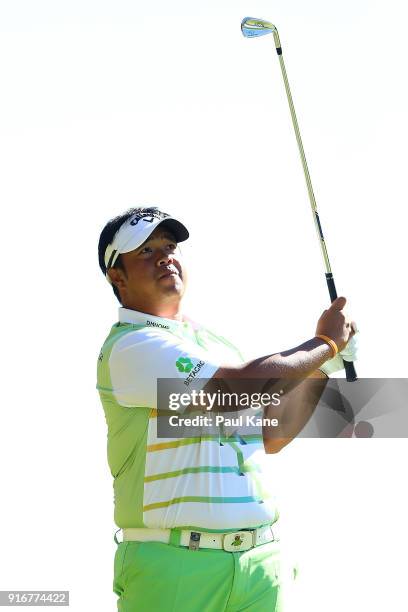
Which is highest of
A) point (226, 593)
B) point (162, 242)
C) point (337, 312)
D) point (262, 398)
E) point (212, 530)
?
point (162, 242)

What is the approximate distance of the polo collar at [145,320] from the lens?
17.5 feet

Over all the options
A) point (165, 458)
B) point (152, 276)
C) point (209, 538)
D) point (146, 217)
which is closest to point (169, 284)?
point (152, 276)

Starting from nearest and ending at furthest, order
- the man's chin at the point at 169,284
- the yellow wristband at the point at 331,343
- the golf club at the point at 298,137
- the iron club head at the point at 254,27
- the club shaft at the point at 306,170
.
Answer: the yellow wristband at the point at 331,343
the man's chin at the point at 169,284
the golf club at the point at 298,137
the club shaft at the point at 306,170
the iron club head at the point at 254,27

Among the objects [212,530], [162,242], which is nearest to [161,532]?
[212,530]

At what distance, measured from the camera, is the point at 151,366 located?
4.95m

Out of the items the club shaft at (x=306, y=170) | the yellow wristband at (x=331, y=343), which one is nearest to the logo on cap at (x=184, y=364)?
the yellow wristband at (x=331, y=343)

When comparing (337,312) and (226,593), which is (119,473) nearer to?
(226,593)

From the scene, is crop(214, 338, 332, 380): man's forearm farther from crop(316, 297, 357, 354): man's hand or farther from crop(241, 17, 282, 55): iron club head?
crop(241, 17, 282, 55): iron club head

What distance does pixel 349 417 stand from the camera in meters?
5.89

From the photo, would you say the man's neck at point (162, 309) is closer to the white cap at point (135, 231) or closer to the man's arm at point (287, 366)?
the white cap at point (135, 231)

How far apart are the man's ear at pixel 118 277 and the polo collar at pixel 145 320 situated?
22 centimetres

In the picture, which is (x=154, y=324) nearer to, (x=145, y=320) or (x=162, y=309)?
(x=145, y=320)

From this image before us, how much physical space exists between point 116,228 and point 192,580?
208 centimetres

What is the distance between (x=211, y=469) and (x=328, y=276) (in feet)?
4.85
